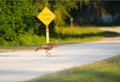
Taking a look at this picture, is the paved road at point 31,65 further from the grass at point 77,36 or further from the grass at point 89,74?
the grass at point 77,36

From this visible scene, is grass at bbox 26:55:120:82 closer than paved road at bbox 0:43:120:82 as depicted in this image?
Yes

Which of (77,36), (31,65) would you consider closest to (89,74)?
(31,65)

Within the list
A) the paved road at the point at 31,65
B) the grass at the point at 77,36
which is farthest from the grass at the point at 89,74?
the grass at the point at 77,36

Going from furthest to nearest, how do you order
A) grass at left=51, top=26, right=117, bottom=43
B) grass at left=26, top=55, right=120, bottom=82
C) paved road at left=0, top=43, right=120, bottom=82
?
grass at left=51, top=26, right=117, bottom=43 < paved road at left=0, top=43, right=120, bottom=82 < grass at left=26, top=55, right=120, bottom=82

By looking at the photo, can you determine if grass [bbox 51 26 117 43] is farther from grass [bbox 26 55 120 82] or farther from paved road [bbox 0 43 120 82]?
grass [bbox 26 55 120 82]

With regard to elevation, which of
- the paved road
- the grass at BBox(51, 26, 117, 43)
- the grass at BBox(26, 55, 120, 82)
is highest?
the grass at BBox(26, 55, 120, 82)

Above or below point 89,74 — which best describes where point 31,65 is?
below

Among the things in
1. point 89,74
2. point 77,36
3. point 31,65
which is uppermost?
point 89,74

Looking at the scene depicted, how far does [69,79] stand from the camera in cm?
1448

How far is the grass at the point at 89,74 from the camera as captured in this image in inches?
572

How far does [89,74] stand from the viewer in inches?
615

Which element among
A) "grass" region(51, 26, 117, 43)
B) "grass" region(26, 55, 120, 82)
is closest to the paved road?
"grass" region(26, 55, 120, 82)

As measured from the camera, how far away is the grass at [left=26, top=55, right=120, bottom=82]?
47.7ft

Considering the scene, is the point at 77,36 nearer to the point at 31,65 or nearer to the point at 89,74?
the point at 31,65
